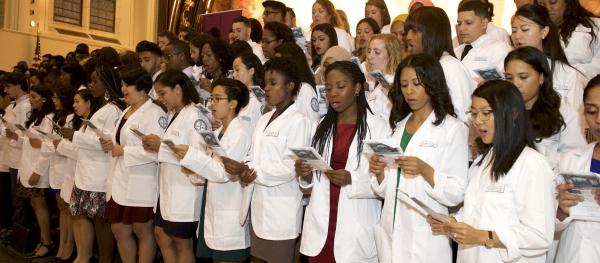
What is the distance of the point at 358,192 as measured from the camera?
12.1 feet

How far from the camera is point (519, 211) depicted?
2.84 m

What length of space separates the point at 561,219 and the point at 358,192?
1071mm

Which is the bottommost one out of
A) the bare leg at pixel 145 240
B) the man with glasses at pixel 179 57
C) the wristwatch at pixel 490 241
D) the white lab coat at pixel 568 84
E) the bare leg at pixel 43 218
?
the bare leg at pixel 43 218

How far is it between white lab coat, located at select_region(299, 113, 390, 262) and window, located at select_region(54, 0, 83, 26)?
37.6 ft

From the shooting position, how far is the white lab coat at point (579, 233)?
3.04m

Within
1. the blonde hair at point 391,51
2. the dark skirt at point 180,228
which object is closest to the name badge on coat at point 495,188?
the blonde hair at point 391,51

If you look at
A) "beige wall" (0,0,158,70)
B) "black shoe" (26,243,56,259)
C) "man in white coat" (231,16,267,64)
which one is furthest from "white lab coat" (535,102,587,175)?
"beige wall" (0,0,158,70)

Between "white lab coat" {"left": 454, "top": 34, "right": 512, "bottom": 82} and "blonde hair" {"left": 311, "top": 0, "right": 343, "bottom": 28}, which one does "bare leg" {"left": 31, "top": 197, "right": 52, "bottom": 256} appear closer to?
"blonde hair" {"left": 311, "top": 0, "right": 343, "bottom": 28}

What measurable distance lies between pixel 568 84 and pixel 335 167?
1.40 metres

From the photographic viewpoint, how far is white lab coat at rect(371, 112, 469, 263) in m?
3.22

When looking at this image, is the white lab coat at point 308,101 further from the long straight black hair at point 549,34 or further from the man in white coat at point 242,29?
the man in white coat at point 242,29

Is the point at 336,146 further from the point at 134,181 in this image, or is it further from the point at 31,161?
the point at 31,161

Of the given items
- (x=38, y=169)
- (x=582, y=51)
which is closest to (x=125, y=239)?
(x=38, y=169)

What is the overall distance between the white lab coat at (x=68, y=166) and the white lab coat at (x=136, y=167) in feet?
→ 2.44
